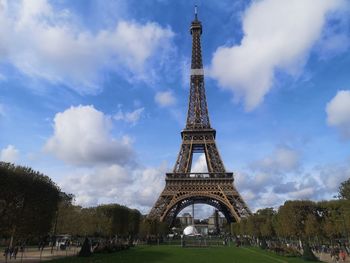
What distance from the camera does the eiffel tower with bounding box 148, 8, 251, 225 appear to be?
85.9m

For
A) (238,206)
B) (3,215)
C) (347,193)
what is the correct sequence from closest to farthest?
1. (3,215)
2. (347,193)
3. (238,206)

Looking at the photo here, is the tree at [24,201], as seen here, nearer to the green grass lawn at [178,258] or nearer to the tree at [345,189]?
the green grass lawn at [178,258]

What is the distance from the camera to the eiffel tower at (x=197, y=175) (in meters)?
85.9

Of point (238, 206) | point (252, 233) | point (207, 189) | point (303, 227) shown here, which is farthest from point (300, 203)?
point (207, 189)

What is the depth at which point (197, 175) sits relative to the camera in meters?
91.5

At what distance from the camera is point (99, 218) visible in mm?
56625

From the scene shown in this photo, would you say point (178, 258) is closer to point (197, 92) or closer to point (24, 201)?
point (24, 201)

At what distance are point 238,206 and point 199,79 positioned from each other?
34582 mm

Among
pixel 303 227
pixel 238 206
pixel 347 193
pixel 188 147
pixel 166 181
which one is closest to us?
pixel 347 193

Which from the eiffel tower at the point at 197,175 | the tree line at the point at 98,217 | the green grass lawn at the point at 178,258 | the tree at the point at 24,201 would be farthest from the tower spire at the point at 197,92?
the tree at the point at 24,201

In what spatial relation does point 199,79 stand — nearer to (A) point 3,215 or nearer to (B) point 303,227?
(B) point 303,227

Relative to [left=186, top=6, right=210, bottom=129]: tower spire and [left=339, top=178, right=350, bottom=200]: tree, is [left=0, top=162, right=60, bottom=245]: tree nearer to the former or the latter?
[left=339, top=178, right=350, bottom=200]: tree

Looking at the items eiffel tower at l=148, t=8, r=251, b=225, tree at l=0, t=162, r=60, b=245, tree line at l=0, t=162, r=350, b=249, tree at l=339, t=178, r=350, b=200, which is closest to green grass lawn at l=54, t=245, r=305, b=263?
tree at l=0, t=162, r=60, b=245

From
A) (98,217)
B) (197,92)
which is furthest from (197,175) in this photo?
(98,217)
